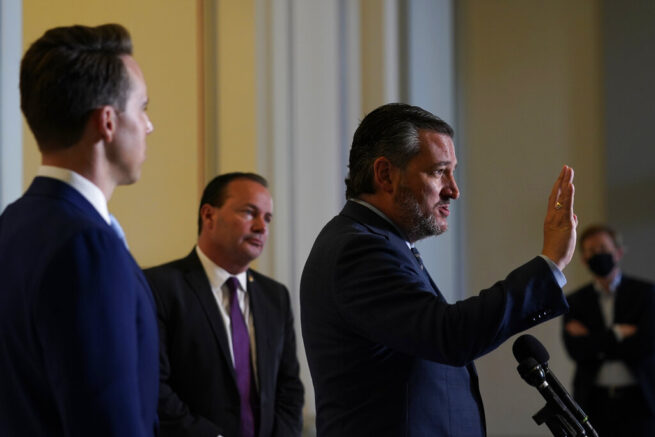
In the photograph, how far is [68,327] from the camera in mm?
1513

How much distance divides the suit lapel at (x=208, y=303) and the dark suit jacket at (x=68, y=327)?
1.75 metres

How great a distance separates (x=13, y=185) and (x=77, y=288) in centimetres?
106

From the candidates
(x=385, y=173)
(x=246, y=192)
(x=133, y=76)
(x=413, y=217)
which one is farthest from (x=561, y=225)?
(x=246, y=192)

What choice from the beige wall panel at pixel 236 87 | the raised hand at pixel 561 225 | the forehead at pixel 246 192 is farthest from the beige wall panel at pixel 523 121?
the raised hand at pixel 561 225

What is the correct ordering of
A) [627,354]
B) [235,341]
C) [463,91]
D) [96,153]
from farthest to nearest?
[463,91] → [627,354] → [235,341] → [96,153]

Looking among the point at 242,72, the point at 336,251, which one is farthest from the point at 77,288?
the point at 242,72

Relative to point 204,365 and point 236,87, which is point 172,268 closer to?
point 204,365

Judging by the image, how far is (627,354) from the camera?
5.28 metres

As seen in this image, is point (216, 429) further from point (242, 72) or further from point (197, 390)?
point (242, 72)

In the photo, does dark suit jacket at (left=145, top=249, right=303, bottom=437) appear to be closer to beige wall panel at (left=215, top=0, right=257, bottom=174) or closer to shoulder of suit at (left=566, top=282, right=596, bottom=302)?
beige wall panel at (left=215, top=0, right=257, bottom=174)

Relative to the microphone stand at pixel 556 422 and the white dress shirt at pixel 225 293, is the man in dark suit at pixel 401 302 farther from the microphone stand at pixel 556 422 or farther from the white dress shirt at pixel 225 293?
the white dress shirt at pixel 225 293

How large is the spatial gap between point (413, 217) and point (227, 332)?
129 cm

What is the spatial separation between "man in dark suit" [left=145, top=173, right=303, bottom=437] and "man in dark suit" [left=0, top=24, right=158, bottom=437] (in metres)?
1.65

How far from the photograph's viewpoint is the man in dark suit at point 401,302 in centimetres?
204
